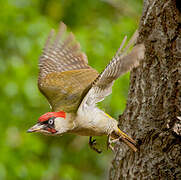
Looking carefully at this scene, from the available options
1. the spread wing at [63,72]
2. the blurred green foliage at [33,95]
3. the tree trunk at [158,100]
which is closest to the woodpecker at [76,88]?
the spread wing at [63,72]

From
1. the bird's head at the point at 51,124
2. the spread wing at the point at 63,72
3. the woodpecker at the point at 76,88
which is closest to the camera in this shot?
the woodpecker at the point at 76,88

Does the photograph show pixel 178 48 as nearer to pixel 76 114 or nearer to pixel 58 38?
pixel 76 114

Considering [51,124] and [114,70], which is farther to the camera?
[51,124]

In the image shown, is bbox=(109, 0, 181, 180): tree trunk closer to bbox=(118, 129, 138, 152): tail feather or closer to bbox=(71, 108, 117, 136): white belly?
bbox=(118, 129, 138, 152): tail feather

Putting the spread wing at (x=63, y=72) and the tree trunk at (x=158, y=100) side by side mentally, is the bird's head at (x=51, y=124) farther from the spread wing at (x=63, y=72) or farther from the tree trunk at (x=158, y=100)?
the tree trunk at (x=158, y=100)

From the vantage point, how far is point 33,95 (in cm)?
598

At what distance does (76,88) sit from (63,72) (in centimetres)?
38

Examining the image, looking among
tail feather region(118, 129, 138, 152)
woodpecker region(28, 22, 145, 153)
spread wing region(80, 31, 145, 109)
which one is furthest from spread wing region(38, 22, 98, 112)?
→ tail feather region(118, 129, 138, 152)

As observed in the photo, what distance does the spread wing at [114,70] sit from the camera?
2811 millimetres

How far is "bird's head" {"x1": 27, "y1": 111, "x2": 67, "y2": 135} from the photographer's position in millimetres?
3174

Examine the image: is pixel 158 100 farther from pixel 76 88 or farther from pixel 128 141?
pixel 76 88

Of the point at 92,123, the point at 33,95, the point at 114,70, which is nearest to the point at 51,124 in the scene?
the point at 92,123

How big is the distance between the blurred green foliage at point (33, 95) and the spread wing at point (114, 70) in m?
1.71

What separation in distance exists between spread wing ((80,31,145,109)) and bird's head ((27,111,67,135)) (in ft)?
0.70
